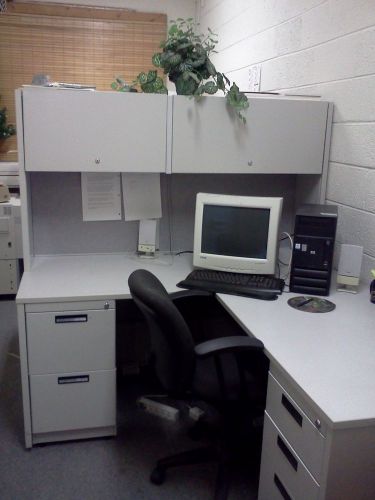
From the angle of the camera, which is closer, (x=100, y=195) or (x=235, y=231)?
(x=235, y=231)

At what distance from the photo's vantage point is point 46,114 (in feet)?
6.42

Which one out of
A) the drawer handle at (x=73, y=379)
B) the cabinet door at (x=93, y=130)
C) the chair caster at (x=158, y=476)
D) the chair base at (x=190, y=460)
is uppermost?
the cabinet door at (x=93, y=130)

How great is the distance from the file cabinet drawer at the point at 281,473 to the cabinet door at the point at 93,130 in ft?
3.97

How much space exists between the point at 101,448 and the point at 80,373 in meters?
0.35

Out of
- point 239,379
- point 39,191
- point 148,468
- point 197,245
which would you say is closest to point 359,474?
point 239,379

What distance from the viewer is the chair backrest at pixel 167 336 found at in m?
1.56

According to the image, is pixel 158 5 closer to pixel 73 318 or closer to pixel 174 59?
pixel 174 59

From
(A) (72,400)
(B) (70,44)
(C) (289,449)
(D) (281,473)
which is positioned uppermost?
(B) (70,44)

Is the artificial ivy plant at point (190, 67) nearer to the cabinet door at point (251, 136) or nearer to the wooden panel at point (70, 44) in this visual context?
the cabinet door at point (251, 136)

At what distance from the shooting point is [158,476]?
1.85m

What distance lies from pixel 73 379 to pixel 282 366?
100 cm

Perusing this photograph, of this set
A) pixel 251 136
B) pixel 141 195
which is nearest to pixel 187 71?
pixel 251 136

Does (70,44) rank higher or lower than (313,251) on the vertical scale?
higher

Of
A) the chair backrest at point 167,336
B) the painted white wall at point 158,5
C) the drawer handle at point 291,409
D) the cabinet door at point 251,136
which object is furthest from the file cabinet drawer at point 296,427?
the painted white wall at point 158,5
